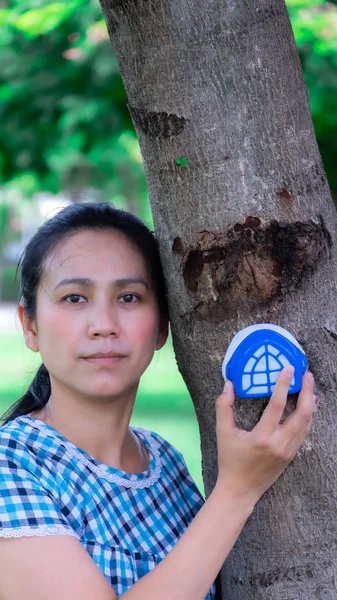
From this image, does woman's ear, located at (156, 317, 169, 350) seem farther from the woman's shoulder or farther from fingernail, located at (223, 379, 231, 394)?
fingernail, located at (223, 379, 231, 394)

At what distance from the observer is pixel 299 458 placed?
159 centimetres

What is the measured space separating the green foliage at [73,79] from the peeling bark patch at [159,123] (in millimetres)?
4153

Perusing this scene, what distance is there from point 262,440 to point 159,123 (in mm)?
642

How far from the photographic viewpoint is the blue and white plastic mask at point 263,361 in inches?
59.1

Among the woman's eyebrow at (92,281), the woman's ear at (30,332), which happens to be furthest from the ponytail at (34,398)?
the woman's eyebrow at (92,281)

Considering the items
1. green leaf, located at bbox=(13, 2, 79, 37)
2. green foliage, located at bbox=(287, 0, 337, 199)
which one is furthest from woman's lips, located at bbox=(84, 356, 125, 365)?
green leaf, located at bbox=(13, 2, 79, 37)

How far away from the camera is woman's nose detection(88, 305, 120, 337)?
173cm

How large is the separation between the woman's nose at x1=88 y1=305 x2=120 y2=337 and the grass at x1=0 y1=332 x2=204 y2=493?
145 inches

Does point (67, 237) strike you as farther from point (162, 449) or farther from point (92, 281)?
point (162, 449)

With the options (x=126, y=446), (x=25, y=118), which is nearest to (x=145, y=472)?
(x=126, y=446)

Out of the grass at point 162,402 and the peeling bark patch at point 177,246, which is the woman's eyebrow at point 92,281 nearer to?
the peeling bark patch at point 177,246

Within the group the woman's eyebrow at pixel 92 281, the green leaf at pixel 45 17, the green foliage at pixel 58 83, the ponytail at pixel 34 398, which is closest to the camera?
the woman's eyebrow at pixel 92 281

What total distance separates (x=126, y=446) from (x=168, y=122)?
2.63 ft

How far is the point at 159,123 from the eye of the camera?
65.0 inches
